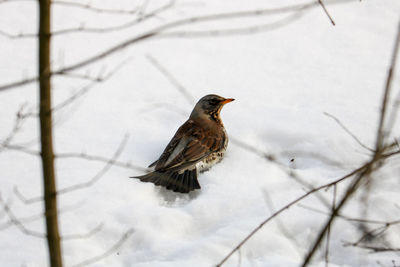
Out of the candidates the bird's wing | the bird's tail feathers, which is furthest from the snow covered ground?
the bird's wing

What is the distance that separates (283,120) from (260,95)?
0.69m

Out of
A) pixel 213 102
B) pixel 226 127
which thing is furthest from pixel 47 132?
pixel 226 127

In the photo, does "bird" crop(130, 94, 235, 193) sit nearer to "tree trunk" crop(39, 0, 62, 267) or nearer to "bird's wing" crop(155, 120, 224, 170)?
"bird's wing" crop(155, 120, 224, 170)

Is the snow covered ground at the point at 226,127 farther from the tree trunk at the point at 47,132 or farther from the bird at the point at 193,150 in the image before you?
the tree trunk at the point at 47,132

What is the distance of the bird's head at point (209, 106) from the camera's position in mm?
6145

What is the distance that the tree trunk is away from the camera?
229 centimetres

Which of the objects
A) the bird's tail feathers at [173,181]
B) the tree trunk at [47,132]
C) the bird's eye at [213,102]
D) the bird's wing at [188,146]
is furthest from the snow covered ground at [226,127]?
the tree trunk at [47,132]

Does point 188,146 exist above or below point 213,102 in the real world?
below

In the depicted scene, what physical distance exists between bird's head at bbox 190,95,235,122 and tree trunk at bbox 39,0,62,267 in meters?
3.85

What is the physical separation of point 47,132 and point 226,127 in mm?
4040

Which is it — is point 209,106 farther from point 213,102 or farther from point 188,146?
point 188,146

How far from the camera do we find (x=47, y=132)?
92.1 inches

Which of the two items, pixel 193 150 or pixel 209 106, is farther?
pixel 209 106

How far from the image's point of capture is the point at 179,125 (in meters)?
6.36
